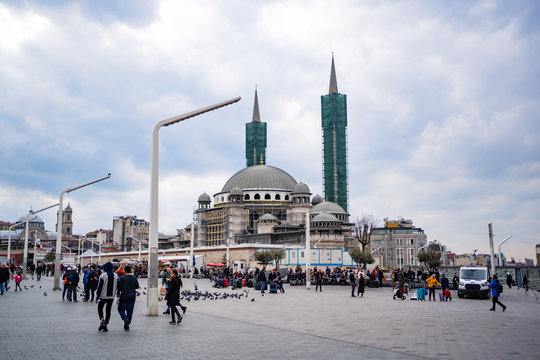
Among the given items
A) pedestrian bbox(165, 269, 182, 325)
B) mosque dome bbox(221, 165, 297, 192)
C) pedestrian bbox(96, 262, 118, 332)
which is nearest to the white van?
pedestrian bbox(165, 269, 182, 325)

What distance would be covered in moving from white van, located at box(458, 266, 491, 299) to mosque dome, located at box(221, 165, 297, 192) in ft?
258

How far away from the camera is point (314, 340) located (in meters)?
11.7

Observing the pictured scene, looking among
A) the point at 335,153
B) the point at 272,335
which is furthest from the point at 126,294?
the point at 335,153

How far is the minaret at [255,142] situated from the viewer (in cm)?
12719

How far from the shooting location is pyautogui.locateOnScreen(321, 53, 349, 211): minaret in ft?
356

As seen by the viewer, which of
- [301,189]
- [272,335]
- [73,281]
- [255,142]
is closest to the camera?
[272,335]

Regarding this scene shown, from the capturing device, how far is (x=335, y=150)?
108500 millimetres

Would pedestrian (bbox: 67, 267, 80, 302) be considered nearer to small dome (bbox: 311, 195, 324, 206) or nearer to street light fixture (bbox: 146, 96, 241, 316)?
street light fixture (bbox: 146, 96, 241, 316)

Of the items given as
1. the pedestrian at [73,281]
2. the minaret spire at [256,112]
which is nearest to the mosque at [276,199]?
the minaret spire at [256,112]

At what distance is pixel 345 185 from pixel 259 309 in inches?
3570

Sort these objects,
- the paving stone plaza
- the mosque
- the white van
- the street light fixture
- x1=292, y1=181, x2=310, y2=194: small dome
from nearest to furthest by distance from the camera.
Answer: the paving stone plaza, the street light fixture, the white van, the mosque, x1=292, y1=181, x2=310, y2=194: small dome

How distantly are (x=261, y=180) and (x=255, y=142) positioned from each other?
22082 mm

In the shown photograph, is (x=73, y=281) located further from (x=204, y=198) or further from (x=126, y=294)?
(x=204, y=198)

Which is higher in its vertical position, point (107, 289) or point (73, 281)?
point (107, 289)
